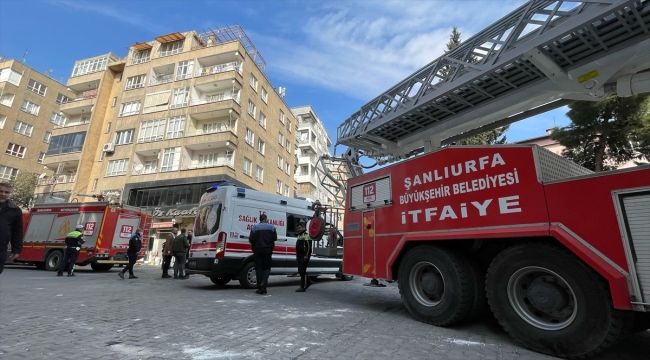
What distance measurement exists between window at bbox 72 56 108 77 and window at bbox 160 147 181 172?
17.6m

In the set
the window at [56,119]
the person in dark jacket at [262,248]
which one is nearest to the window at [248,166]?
the person in dark jacket at [262,248]

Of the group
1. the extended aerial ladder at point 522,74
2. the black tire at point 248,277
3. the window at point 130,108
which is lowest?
the black tire at point 248,277

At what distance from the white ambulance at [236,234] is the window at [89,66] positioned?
1433 inches

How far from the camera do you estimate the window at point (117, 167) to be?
89.1ft

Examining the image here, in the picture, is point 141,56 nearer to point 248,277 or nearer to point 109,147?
point 109,147

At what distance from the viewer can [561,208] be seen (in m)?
3.32

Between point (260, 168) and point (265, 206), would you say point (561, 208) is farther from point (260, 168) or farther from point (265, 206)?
point (260, 168)

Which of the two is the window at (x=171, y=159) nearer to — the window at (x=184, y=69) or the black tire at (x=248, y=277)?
the window at (x=184, y=69)

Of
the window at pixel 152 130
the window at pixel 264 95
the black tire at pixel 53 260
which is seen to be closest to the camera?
the black tire at pixel 53 260

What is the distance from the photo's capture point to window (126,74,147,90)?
99.3 feet

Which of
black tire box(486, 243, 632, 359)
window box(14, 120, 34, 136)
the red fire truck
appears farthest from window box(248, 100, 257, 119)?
window box(14, 120, 34, 136)

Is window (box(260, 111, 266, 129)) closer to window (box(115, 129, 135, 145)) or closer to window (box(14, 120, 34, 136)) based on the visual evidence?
window (box(115, 129, 135, 145))

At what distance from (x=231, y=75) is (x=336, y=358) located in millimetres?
27191

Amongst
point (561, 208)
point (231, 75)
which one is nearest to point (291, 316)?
point (561, 208)
